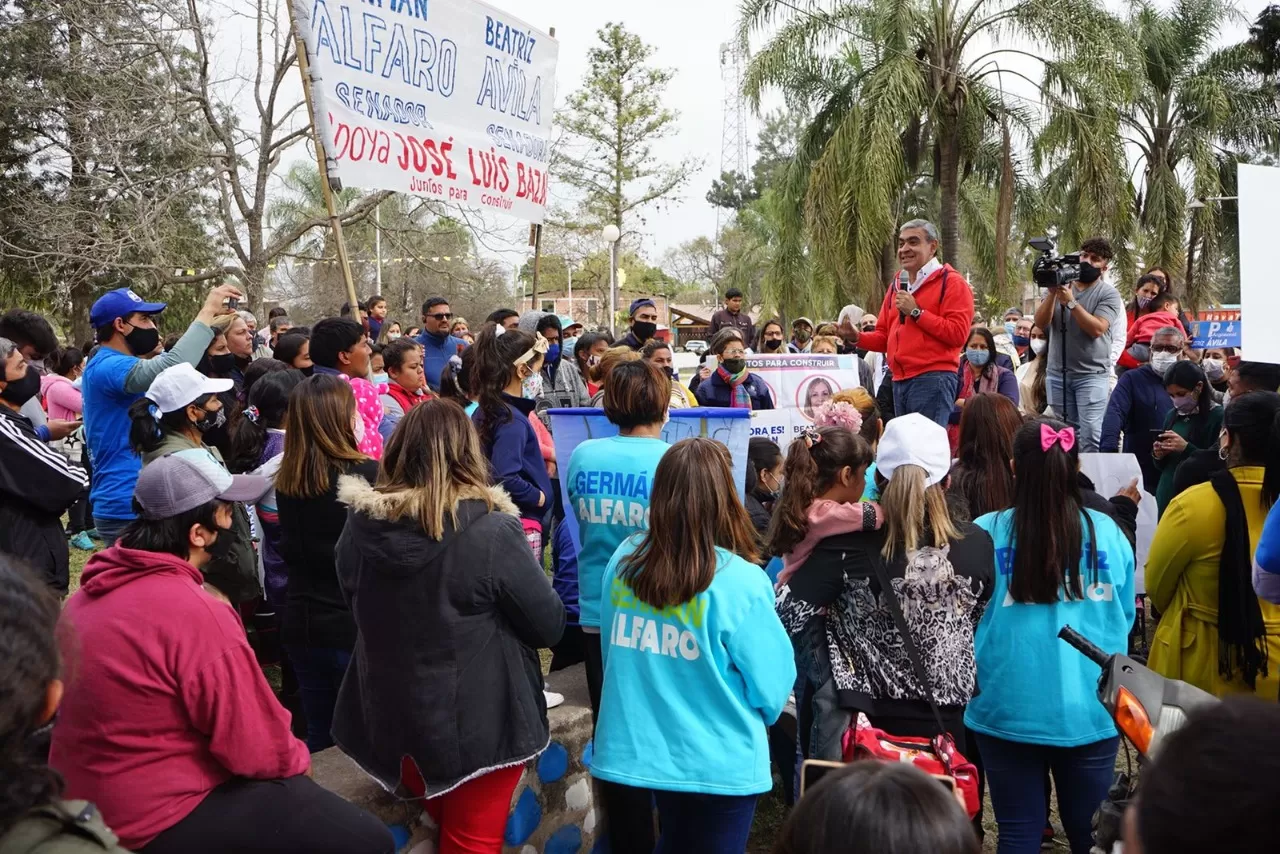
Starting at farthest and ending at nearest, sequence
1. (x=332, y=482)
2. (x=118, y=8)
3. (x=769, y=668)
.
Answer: (x=118, y=8) < (x=332, y=482) < (x=769, y=668)

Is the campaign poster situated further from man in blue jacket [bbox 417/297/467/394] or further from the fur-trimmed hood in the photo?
man in blue jacket [bbox 417/297/467/394]

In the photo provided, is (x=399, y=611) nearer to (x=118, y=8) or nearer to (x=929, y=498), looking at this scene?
(x=929, y=498)

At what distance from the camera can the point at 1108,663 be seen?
7.70 feet

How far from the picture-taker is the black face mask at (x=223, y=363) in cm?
746

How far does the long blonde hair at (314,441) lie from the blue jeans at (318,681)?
605 millimetres

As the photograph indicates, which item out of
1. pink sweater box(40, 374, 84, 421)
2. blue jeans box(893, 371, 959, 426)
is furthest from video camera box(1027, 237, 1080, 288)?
pink sweater box(40, 374, 84, 421)

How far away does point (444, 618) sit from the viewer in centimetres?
305

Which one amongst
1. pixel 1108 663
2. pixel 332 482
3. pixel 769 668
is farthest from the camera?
pixel 332 482

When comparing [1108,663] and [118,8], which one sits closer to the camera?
[1108,663]

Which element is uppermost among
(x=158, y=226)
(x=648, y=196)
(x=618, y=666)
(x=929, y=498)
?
(x=648, y=196)

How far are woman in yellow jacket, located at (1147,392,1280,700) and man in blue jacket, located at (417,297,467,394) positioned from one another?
6108 mm

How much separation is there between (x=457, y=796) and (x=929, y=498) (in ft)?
5.65

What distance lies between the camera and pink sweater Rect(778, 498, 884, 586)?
342 centimetres

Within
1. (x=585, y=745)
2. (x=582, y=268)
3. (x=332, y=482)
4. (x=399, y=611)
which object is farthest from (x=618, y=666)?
(x=582, y=268)
